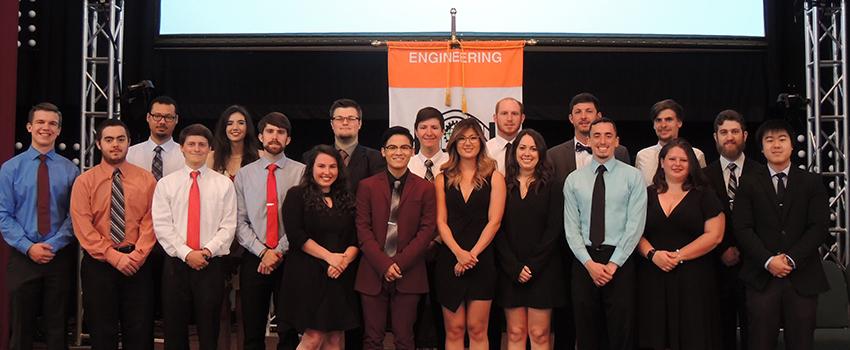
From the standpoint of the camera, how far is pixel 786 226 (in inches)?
154

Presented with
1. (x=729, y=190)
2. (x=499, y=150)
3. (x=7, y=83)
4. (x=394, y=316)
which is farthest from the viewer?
(x=7, y=83)

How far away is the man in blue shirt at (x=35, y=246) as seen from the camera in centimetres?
418

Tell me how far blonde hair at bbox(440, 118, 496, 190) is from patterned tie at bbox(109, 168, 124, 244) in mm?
1688

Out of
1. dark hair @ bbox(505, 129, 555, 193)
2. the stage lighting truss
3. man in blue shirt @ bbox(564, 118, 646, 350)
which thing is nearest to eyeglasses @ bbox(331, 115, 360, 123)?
dark hair @ bbox(505, 129, 555, 193)

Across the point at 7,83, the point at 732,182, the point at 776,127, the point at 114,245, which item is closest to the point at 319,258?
the point at 114,245

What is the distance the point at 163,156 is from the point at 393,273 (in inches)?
70.9

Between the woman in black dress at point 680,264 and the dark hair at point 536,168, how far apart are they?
1.75 ft

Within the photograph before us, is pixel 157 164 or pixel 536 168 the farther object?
pixel 157 164

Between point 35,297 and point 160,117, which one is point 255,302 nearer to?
point 35,297

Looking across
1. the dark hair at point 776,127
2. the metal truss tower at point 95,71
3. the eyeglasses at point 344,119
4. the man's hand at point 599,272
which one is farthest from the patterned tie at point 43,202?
the dark hair at point 776,127

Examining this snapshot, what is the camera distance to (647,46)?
6199mm

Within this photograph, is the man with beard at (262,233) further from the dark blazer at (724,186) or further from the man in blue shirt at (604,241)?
the dark blazer at (724,186)

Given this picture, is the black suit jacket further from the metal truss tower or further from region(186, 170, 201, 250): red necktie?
the metal truss tower

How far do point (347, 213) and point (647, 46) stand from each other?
330cm
